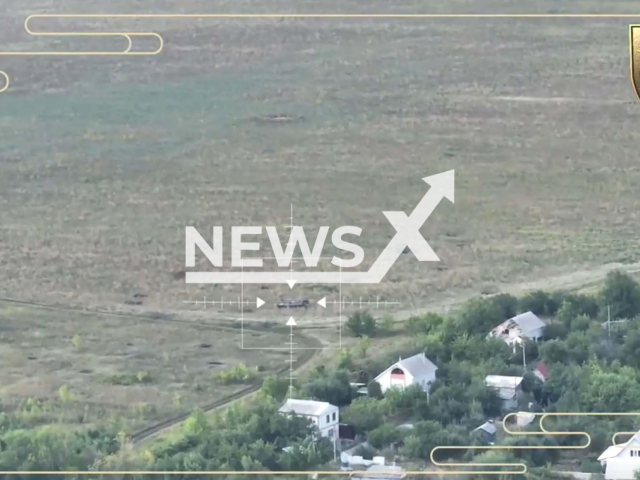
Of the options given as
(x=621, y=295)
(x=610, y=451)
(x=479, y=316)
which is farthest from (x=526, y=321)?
(x=610, y=451)

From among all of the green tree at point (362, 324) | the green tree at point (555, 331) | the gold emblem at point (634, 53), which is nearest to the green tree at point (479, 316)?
the green tree at point (555, 331)

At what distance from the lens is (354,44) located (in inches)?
131

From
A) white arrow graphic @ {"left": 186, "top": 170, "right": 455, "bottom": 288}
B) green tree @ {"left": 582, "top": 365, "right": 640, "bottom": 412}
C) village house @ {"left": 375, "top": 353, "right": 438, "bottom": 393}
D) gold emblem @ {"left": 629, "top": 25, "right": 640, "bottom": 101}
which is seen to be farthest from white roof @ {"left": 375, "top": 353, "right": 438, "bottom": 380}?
gold emblem @ {"left": 629, "top": 25, "right": 640, "bottom": 101}

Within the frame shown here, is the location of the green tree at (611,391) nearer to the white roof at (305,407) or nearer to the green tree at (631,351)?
the green tree at (631,351)

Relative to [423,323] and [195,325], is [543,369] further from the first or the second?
[195,325]

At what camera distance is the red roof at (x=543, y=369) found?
3225 mm

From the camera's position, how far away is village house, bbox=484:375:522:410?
3.21 meters

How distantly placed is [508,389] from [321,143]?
0.85 m

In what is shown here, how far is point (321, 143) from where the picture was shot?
3311 millimetres

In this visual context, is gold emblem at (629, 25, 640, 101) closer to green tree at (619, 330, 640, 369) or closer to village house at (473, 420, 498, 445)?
green tree at (619, 330, 640, 369)

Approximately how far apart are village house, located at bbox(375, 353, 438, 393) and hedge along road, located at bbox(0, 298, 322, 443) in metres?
0.20

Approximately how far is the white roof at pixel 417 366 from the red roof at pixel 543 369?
284 mm

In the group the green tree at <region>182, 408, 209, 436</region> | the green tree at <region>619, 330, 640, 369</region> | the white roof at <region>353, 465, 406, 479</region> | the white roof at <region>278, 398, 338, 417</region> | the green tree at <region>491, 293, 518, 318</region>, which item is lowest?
the white roof at <region>353, 465, 406, 479</region>

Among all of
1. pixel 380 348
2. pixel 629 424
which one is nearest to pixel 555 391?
pixel 629 424
